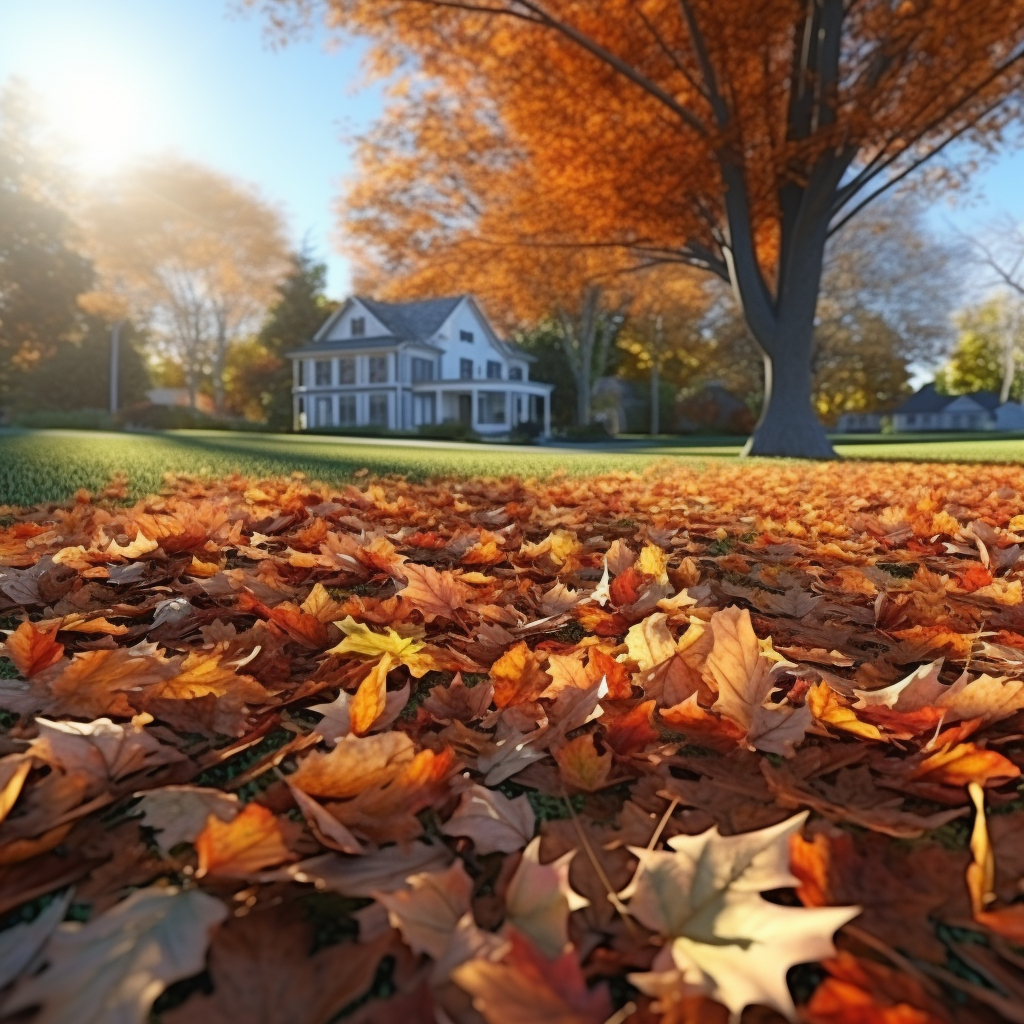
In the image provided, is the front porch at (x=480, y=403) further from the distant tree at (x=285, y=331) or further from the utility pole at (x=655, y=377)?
the distant tree at (x=285, y=331)

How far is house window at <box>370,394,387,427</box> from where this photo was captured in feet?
A: 113

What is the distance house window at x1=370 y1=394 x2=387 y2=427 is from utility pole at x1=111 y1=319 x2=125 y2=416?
12.6 metres

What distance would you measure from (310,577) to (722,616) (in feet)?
4.23

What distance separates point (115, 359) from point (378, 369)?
44.9ft

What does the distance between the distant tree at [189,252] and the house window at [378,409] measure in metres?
12.8

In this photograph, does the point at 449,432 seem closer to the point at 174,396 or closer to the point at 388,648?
the point at 388,648

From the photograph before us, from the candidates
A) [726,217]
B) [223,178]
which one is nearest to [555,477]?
[726,217]

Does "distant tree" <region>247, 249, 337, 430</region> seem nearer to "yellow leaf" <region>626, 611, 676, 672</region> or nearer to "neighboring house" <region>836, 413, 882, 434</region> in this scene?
"yellow leaf" <region>626, 611, 676, 672</region>

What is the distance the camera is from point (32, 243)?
30.3m

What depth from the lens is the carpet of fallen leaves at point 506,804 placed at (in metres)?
0.62

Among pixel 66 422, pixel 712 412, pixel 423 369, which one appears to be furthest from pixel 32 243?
pixel 712 412

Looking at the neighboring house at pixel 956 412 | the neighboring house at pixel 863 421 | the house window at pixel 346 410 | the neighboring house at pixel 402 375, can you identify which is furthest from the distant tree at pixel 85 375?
the neighboring house at pixel 956 412

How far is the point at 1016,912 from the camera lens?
0.70 metres

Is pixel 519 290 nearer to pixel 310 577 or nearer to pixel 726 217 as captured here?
pixel 726 217
